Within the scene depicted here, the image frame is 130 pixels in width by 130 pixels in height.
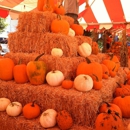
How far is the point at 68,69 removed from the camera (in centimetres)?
187

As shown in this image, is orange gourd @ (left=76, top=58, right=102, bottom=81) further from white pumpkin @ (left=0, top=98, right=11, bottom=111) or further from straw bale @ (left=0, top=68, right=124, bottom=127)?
white pumpkin @ (left=0, top=98, right=11, bottom=111)

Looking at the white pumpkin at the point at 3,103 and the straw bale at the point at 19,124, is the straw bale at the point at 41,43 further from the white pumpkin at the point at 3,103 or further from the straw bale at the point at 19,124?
the straw bale at the point at 19,124

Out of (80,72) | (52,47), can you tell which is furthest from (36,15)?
(80,72)

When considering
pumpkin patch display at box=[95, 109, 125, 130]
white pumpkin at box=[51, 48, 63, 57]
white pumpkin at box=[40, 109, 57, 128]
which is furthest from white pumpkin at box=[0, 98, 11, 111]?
pumpkin patch display at box=[95, 109, 125, 130]

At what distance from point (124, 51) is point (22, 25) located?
8.00 feet

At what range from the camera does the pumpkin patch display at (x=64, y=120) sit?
144 centimetres

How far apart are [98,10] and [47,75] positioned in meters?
5.52

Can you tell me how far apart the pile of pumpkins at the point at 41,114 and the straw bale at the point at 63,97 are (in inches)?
A: 2.6

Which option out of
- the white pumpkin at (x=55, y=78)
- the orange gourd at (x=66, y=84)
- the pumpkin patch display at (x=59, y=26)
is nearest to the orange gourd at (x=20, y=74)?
the white pumpkin at (x=55, y=78)

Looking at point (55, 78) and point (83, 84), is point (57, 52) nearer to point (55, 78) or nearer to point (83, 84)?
point (55, 78)

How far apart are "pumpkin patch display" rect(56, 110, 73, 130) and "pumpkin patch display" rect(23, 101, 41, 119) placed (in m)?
0.24

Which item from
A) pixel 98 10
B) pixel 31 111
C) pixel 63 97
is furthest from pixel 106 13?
pixel 31 111

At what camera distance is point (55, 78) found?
67.8 inches

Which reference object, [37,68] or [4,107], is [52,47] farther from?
[4,107]
